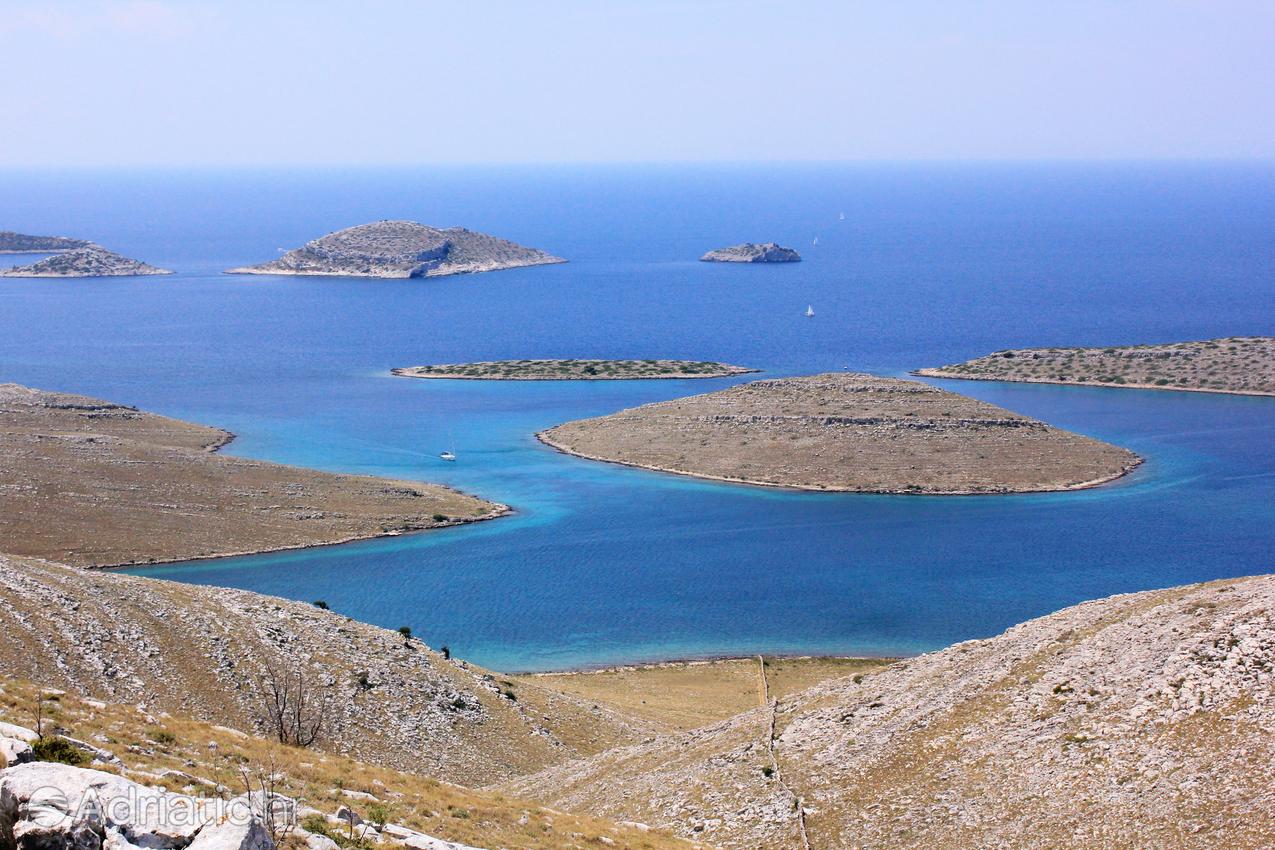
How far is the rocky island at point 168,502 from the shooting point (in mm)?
84250

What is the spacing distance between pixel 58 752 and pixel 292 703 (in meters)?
22.0

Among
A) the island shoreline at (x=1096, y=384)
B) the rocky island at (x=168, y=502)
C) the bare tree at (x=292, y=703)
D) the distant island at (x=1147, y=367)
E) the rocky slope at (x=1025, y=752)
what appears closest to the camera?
the rocky slope at (x=1025, y=752)

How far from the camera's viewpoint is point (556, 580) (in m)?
79.9

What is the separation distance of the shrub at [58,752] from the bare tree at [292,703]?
56.8 ft

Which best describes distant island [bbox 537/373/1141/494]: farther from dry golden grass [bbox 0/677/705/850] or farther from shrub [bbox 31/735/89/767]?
shrub [bbox 31/735/89/767]

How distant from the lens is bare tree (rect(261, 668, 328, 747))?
41.4m

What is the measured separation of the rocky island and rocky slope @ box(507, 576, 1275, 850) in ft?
177

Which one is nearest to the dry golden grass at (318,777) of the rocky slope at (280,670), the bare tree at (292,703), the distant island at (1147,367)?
the bare tree at (292,703)

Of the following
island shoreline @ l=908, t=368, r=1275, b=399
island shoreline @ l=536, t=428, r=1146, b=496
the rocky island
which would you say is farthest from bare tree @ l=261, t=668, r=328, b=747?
island shoreline @ l=908, t=368, r=1275, b=399

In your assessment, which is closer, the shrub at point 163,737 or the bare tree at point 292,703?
the shrub at point 163,737

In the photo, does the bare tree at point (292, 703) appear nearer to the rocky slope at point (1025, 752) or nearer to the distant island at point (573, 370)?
the rocky slope at point (1025, 752)

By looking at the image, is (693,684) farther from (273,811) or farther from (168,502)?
(168,502)

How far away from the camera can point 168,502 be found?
92.1m

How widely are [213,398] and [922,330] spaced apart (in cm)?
10341
